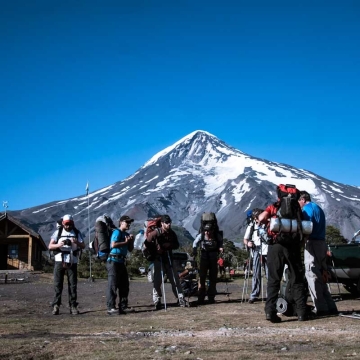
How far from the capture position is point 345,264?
11.0 metres

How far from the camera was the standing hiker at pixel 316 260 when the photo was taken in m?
7.96

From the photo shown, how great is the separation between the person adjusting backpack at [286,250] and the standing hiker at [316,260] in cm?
53

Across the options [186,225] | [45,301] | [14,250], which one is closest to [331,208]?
[186,225]

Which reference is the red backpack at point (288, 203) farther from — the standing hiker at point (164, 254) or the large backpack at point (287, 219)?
the standing hiker at point (164, 254)

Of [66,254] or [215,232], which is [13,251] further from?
[66,254]

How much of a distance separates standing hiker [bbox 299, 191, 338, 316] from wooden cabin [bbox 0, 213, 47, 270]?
30.3 m

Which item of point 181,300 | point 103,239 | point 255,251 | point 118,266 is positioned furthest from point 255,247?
point 103,239

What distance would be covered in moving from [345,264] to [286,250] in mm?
4092

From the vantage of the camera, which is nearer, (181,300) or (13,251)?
(181,300)

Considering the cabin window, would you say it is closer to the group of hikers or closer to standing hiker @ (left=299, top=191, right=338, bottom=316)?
the group of hikers

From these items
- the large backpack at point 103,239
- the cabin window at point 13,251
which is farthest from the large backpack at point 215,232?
the cabin window at point 13,251

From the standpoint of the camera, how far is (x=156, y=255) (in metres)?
10.3

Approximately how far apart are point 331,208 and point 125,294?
171767mm

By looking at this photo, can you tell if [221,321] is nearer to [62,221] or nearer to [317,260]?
[317,260]
